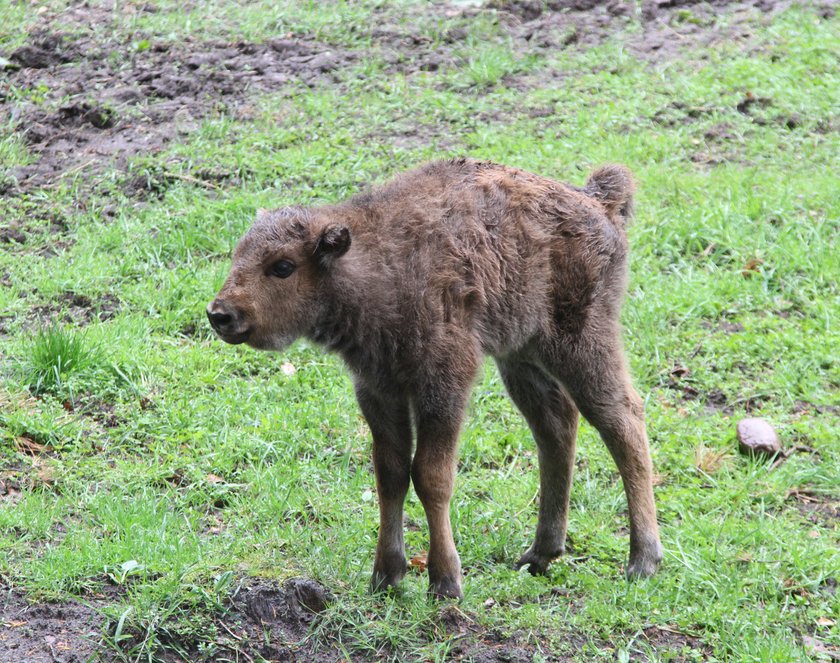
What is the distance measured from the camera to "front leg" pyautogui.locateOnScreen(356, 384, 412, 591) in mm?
5746

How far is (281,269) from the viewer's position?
536 cm

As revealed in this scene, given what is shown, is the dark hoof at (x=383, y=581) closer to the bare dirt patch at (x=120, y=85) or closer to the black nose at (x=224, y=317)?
the black nose at (x=224, y=317)

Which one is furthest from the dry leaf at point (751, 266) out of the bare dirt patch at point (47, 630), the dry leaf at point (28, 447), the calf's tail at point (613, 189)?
the bare dirt patch at point (47, 630)

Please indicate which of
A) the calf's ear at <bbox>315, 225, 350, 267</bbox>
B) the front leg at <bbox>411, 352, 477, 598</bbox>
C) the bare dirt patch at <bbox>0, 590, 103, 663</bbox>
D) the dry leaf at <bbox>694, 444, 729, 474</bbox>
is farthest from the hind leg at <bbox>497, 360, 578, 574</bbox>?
the bare dirt patch at <bbox>0, 590, 103, 663</bbox>

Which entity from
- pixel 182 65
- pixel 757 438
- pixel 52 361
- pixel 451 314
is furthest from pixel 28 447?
pixel 182 65

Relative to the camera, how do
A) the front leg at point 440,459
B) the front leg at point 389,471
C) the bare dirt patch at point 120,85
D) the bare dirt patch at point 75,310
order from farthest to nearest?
1. the bare dirt patch at point 120,85
2. the bare dirt patch at point 75,310
3. the front leg at point 389,471
4. the front leg at point 440,459

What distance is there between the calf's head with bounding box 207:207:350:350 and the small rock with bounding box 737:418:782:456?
3379 mm

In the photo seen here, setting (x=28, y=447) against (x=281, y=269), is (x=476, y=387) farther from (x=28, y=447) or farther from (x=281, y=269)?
(x=28, y=447)

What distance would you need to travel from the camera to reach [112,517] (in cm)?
594

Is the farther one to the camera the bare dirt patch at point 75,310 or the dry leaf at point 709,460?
the bare dirt patch at point 75,310

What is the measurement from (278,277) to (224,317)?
0.36 metres

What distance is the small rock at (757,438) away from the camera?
7301mm

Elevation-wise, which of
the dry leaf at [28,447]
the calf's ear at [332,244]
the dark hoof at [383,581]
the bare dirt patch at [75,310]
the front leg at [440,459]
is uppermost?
the calf's ear at [332,244]

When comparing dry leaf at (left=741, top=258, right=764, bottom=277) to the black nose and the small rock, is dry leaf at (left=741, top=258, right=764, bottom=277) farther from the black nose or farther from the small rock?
the black nose
